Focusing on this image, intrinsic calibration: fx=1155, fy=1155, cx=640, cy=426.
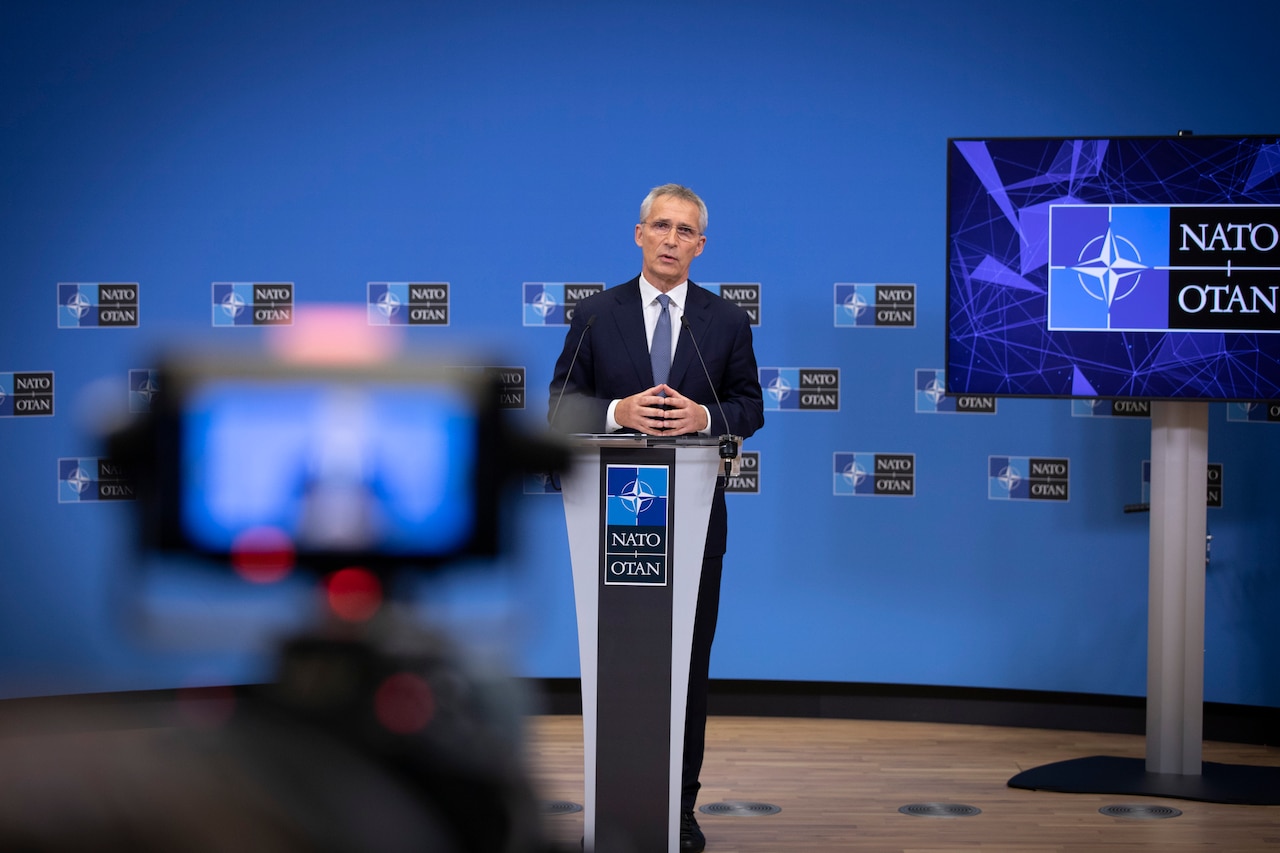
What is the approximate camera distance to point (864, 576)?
484 centimetres

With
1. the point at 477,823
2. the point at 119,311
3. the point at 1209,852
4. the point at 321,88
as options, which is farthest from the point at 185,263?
the point at 477,823

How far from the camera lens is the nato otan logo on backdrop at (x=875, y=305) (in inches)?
188

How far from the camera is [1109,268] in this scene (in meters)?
3.64

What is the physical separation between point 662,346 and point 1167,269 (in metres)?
1.71

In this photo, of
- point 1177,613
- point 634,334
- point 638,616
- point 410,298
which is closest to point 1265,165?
point 1177,613

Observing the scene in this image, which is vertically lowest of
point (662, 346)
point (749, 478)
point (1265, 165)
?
point (749, 478)

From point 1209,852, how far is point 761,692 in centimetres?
204

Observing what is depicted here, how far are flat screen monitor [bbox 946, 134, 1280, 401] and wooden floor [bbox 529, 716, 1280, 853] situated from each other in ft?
4.20

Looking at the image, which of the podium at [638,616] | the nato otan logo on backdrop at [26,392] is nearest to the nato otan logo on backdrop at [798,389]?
the podium at [638,616]

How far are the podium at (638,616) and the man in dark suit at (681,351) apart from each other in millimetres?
463

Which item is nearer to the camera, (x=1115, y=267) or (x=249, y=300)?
(x=1115, y=267)

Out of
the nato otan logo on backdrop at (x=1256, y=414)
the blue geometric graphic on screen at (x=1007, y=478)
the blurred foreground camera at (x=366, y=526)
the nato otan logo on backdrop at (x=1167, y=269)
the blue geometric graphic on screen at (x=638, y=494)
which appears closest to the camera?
the blurred foreground camera at (x=366, y=526)

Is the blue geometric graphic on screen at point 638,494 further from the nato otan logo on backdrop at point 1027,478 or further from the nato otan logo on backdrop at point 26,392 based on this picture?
the nato otan logo on backdrop at point 26,392

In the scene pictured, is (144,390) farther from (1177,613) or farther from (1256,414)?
(1256,414)
